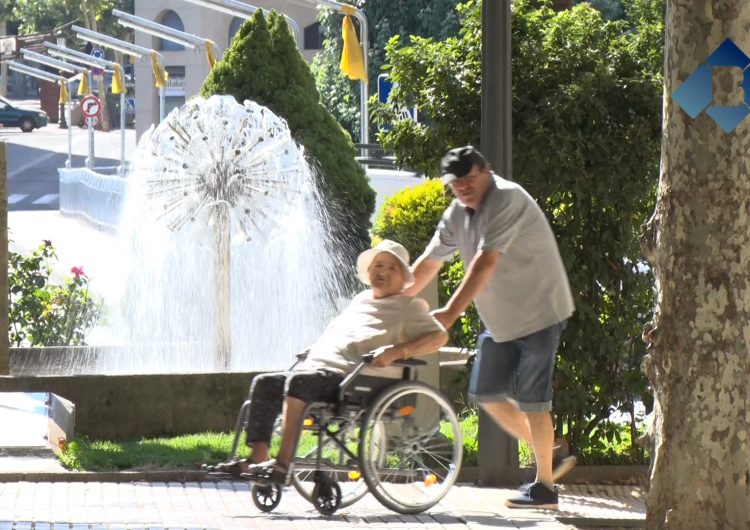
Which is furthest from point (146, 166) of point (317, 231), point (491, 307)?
point (491, 307)

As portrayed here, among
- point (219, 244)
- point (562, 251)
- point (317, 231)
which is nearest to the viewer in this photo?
point (562, 251)

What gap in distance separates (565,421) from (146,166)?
4650 millimetres

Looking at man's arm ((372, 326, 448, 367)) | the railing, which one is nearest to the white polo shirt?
man's arm ((372, 326, 448, 367))

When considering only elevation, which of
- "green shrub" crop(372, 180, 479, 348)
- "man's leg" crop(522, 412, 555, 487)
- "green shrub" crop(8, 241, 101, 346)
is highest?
"green shrub" crop(372, 180, 479, 348)

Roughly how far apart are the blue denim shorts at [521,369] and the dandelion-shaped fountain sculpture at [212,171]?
526 centimetres

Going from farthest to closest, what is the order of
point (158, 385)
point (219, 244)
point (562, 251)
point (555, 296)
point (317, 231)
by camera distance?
point (317, 231)
point (219, 244)
point (158, 385)
point (562, 251)
point (555, 296)

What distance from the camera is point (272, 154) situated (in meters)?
12.8

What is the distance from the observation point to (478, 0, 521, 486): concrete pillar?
328 inches

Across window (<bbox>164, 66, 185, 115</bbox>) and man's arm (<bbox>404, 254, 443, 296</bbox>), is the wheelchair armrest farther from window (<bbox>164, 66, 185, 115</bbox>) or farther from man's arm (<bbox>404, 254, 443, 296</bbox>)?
window (<bbox>164, 66, 185, 115</bbox>)

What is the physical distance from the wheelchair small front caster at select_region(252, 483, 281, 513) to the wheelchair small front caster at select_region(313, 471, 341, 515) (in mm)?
186

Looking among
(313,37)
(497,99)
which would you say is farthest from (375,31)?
(497,99)

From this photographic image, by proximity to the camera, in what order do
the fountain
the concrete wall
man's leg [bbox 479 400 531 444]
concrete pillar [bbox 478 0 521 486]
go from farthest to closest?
the fountain → the concrete wall → concrete pillar [bbox 478 0 521 486] → man's leg [bbox 479 400 531 444]

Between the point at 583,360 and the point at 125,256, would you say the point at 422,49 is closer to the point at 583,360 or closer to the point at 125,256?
the point at 583,360

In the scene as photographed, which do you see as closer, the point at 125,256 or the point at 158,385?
the point at 158,385
